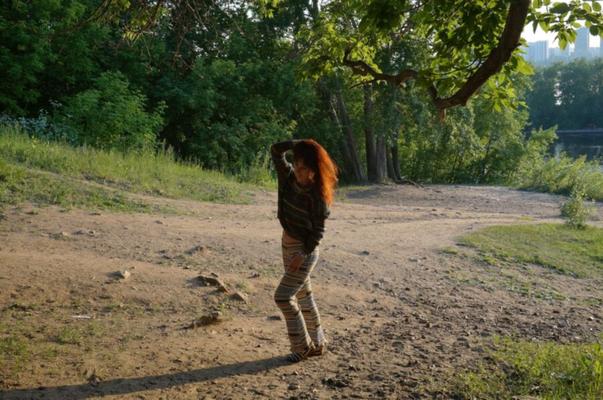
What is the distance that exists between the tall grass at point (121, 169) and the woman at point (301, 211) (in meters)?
6.64

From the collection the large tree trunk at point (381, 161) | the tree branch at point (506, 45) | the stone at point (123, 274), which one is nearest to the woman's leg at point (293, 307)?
the tree branch at point (506, 45)

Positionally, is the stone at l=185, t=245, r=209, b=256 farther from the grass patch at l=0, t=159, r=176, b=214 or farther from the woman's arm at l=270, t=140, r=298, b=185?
the woman's arm at l=270, t=140, r=298, b=185

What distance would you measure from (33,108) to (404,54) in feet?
35.9

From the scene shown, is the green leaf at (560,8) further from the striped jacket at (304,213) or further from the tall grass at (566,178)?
the tall grass at (566,178)

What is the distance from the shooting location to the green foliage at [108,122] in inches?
573

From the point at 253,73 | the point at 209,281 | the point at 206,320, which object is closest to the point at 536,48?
the point at 253,73

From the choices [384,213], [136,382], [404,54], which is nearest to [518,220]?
[384,213]

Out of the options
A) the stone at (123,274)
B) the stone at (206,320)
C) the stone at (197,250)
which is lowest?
the stone at (206,320)

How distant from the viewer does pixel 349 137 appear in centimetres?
2588

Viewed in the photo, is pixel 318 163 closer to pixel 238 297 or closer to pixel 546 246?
pixel 238 297

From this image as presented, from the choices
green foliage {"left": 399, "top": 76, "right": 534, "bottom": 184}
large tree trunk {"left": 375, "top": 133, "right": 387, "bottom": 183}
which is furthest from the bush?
green foliage {"left": 399, "top": 76, "right": 534, "bottom": 184}

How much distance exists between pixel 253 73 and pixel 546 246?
1260 cm

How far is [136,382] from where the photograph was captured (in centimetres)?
446

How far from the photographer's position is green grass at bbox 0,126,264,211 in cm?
935
